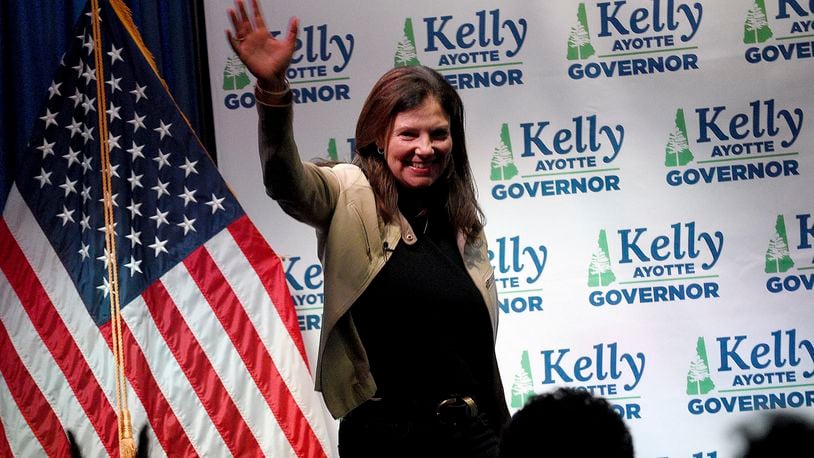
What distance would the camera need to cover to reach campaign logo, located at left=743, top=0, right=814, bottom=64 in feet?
13.5

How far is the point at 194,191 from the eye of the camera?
12.3 feet

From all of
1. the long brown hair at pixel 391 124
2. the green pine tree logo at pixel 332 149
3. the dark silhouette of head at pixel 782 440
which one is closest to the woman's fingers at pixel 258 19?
the long brown hair at pixel 391 124

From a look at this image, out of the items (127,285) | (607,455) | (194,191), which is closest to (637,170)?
(194,191)

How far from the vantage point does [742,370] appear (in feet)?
13.5

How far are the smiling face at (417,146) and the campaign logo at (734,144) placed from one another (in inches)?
78.6

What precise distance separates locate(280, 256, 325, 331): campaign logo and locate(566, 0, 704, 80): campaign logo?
1303 millimetres

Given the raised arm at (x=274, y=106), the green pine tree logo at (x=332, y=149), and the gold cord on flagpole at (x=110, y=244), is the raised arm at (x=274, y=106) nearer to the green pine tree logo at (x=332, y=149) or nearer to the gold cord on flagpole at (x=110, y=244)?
the gold cord on flagpole at (x=110, y=244)

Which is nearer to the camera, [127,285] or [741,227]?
[127,285]

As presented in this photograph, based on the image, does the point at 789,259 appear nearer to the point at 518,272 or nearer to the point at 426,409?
the point at 518,272

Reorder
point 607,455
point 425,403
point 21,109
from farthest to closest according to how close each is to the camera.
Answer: point 21,109, point 425,403, point 607,455

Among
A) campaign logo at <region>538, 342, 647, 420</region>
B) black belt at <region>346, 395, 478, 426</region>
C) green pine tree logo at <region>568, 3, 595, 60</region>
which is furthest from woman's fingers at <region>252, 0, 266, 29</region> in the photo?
campaign logo at <region>538, 342, 647, 420</region>

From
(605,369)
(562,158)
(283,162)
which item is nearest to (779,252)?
(605,369)

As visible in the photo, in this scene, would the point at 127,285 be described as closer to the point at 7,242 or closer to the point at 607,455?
the point at 7,242

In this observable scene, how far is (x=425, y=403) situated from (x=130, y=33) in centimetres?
211
